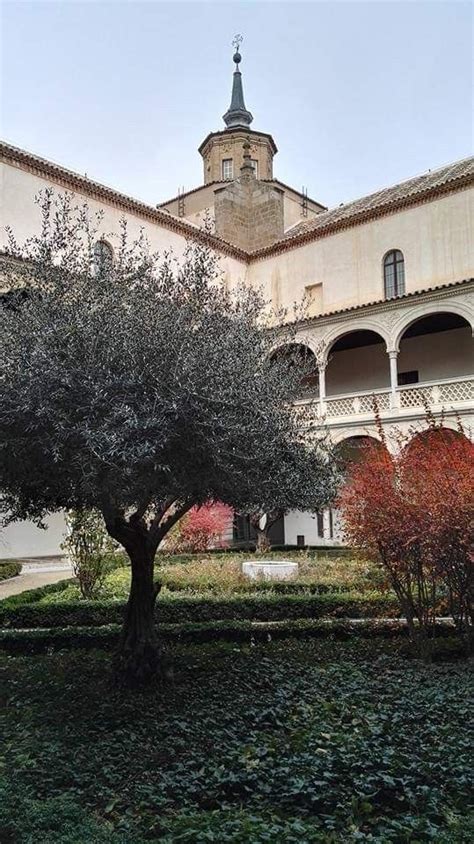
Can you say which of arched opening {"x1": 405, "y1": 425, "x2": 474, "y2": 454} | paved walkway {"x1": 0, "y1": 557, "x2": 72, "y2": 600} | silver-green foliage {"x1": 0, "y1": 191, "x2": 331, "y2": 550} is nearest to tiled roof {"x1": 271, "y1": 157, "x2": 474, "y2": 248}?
arched opening {"x1": 405, "y1": 425, "x2": 474, "y2": 454}

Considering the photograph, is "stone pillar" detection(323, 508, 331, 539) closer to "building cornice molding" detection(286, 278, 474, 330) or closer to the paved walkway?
"building cornice molding" detection(286, 278, 474, 330)

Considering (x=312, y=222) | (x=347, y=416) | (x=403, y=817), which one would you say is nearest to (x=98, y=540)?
(x=403, y=817)

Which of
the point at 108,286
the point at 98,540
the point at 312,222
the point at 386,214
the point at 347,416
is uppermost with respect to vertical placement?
the point at 312,222

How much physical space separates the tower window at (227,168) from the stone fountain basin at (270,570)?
27.3m

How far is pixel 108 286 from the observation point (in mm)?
5566

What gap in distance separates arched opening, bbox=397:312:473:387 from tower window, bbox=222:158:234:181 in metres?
17.4

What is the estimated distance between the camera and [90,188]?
21688 millimetres

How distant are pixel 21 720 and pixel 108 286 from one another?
3.62 meters

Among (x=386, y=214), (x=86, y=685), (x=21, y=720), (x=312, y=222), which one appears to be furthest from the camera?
(x=312, y=222)

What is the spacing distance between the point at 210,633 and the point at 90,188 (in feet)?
58.2

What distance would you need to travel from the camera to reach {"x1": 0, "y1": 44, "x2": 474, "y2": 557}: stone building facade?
63.6 ft

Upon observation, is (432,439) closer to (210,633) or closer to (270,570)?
(210,633)

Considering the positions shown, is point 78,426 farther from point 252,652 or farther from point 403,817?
point 252,652

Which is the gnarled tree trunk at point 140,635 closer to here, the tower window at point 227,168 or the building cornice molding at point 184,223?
the building cornice molding at point 184,223
